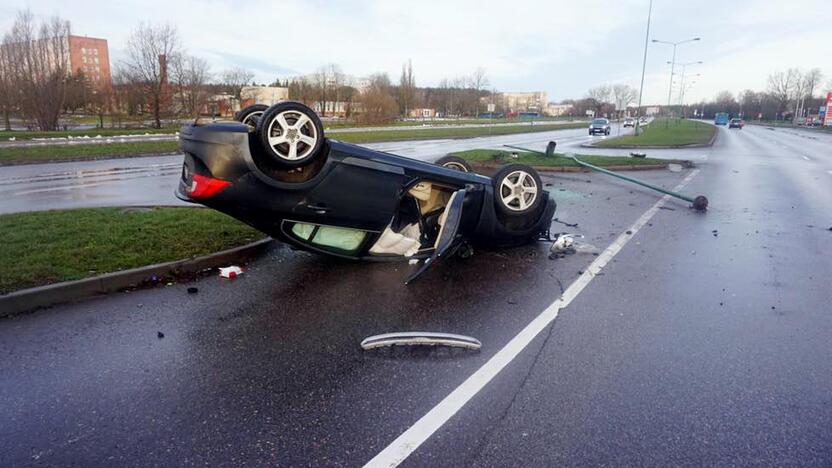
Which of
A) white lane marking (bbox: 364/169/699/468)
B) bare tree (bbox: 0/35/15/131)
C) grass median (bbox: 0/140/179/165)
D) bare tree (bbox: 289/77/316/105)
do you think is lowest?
white lane marking (bbox: 364/169/699/468)

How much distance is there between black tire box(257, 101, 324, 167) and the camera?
4559mm

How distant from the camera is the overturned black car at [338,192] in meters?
4.63

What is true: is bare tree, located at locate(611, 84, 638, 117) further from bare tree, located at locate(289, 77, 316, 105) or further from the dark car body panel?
the dark car body panel

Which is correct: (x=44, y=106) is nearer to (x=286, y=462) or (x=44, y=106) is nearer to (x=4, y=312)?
(x=4, y=312)

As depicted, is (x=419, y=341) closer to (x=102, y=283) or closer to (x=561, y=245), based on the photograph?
(x=102, y=283)

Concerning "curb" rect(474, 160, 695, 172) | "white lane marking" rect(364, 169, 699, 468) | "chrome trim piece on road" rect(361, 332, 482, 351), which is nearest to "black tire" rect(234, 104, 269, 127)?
"chrome trim piece on road" rect(361, 332, 482, 351)

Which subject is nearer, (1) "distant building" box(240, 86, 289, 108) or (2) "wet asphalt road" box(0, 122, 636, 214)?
(2) "wet asphalt road" box(0, 122, 636, 214)

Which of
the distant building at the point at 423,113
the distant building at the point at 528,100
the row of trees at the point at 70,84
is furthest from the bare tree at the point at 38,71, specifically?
the distant building at the point at 528,100

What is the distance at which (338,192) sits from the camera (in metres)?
5.11

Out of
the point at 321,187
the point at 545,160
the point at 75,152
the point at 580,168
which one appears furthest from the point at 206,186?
the point at 75,152

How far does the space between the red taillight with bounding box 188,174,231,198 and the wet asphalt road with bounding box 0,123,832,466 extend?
1.03 metres

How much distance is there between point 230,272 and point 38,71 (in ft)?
138

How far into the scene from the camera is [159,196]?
417 inches

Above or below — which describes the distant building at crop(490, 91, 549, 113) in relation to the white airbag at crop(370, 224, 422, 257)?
above
